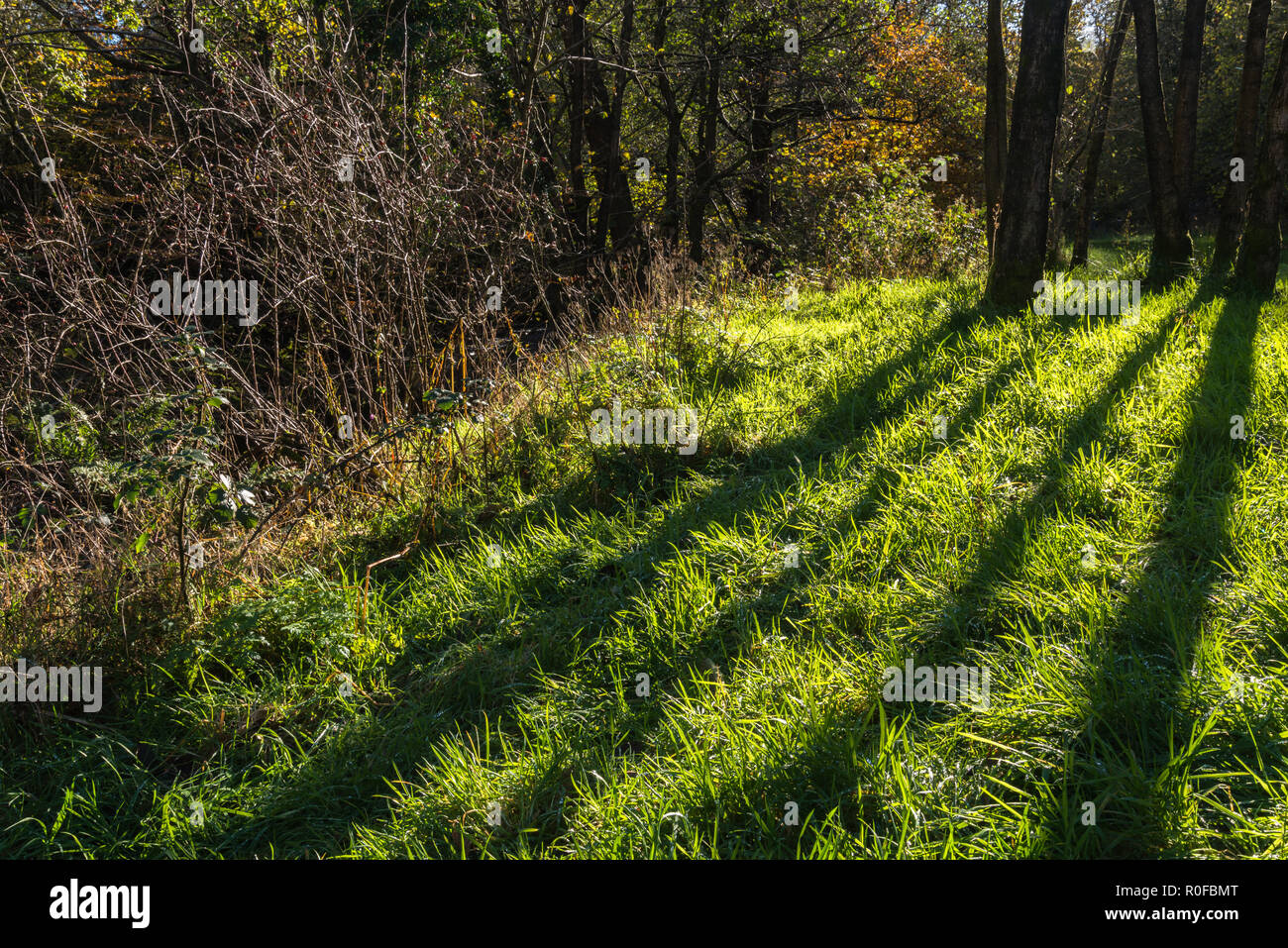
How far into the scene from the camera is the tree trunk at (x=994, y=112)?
944cm

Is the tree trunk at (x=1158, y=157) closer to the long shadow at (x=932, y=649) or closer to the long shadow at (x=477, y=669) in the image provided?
the long shadow at (x=932, y=649)

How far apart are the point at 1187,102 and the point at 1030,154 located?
4671 mm

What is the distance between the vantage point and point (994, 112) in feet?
32.2

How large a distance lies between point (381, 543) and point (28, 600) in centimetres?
156

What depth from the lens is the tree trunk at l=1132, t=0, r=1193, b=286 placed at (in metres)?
8.48

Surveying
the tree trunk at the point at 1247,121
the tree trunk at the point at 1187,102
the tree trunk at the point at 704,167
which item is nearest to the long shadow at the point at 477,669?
the tree trunk at the point at 1247,121

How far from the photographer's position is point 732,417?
5176mm

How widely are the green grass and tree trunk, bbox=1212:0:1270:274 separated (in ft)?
14.8

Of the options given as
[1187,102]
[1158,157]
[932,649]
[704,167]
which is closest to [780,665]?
[932,649]

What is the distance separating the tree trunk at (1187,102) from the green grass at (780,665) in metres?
5.27

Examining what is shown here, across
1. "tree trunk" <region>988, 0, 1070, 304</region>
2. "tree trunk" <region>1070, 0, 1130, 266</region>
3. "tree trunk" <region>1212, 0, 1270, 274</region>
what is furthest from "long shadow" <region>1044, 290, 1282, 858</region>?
"tree trunk" <region>1070, 0, 1130, 266</region>

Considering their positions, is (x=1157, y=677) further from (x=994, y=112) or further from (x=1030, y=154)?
(x=994, y=112)

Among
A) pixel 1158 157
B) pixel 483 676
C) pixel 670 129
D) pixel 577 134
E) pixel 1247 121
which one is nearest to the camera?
pixel 483 676
